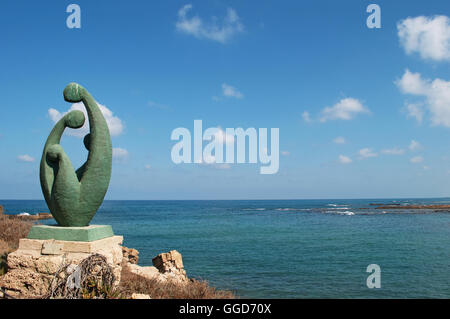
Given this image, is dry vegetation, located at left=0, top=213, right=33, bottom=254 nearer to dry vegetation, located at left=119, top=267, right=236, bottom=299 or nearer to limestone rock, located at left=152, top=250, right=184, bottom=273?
dry vegetation, located at left=119, top=267, right=236, bottom=299

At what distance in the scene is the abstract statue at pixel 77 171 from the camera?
672 centimetres

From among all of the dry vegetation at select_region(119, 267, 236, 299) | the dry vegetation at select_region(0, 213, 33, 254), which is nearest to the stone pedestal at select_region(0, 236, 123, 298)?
the dry vegetation at select_region(119, 267, 236, 299)

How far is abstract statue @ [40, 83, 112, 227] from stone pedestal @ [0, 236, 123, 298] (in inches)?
26.5

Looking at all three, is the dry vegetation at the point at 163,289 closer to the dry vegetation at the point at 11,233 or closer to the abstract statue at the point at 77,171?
the abstract statue at the point at 77,171

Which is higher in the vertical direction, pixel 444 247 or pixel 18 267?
pixel 18 267

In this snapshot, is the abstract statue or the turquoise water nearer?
the abstract statue

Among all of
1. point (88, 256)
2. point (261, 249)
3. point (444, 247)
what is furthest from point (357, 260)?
point (88, 256)

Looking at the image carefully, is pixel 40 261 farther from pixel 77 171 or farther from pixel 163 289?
pixel 163 289

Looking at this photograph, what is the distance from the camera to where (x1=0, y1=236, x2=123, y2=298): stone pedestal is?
19.5ft

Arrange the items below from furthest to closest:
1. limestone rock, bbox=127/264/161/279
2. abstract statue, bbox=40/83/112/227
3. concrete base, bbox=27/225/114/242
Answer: limestone rock, bbox=127/264/161/279 → abstract statue, bbox=40/83/112/227 → concrete base, bbox=27/225/114/242
